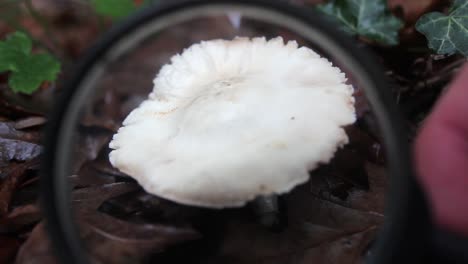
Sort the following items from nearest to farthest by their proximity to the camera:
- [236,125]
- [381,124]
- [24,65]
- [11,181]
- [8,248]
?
[381,124] → [236,125] → [8,248] → [11,181] → [24,65]

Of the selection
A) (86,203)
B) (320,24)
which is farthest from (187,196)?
(320,24)

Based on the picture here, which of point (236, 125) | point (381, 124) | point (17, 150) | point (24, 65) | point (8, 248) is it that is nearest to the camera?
point (381, 124)

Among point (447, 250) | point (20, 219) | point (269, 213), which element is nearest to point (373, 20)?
point (269, 213)

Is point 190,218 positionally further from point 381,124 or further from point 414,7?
point 414,7

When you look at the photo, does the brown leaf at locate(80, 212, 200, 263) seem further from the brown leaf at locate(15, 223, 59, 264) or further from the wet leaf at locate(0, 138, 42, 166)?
the wet leaf at locate(0, 138, 42, 166)

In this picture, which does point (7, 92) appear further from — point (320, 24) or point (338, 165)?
point (320, 24)

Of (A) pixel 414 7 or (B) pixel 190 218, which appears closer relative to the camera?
(B) pixel 190 218
